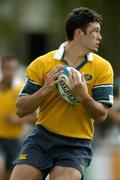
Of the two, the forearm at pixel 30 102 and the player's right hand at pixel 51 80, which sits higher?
the player's right hand at pixel 51 80

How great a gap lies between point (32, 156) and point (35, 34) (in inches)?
906

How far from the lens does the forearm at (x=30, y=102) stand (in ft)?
29.1

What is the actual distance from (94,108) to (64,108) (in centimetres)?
35

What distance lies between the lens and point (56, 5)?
2584 cm

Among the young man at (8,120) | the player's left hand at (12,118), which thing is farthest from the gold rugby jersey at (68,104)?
the player's left hand at (12,118)

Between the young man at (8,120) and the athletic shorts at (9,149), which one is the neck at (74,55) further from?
the athletic shorts at (9,149)

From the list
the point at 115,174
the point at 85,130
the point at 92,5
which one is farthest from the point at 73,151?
the point at 92,5

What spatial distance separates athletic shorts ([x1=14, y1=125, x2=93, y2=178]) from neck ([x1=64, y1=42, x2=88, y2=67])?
0.69 meters

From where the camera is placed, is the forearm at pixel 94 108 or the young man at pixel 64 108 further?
the young man at pixel 64 108

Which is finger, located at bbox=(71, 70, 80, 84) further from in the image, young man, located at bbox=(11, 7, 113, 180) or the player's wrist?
the player's wrist

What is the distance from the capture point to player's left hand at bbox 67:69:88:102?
28.6 feet

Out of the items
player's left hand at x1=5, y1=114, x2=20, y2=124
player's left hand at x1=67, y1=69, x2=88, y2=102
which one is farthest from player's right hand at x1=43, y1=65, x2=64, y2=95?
player's left hand at x1=5, y1=114, x2=20, y2=124

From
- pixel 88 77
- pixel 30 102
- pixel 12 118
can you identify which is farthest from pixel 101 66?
pixel 12 118

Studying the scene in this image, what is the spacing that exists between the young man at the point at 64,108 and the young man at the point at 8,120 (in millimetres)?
4088
